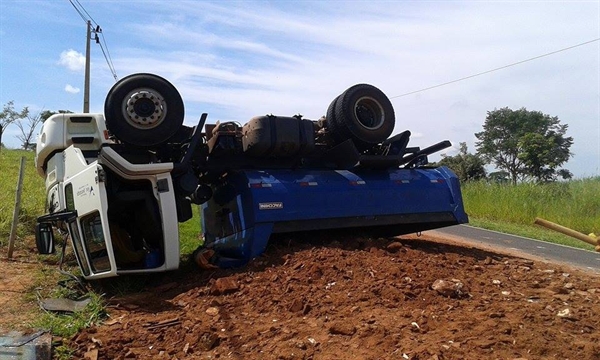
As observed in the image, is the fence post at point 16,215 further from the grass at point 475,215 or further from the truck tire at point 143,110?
the truck tire at point 143,110

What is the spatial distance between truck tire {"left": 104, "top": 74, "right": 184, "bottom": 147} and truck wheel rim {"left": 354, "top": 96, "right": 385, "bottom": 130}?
97.9 inches

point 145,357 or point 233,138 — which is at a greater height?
point 233,138

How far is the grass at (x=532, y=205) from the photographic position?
17.8 metres

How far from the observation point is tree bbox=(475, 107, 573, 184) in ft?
104

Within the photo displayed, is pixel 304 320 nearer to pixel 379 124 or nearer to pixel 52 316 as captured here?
pixel 52 316

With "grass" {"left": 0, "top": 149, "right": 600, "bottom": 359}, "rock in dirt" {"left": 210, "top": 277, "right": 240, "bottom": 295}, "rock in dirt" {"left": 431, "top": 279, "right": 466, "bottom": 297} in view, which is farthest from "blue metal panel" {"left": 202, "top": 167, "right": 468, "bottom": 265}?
"rock in dirt" {"left": 431, "top": 279, "right": 466, "bottom": 297}

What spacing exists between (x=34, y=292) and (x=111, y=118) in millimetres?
2237

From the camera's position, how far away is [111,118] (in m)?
7.10

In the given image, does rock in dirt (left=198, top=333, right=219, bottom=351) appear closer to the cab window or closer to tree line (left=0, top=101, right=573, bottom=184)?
the cab window

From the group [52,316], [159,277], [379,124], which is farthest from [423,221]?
[52,316]

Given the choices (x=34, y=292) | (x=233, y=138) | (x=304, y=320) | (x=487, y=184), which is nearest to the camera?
(x=304, y=320)

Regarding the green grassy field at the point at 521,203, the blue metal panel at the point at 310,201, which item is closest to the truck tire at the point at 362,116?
the blue metal panel at the point at 310,201

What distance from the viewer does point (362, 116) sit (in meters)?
8.34

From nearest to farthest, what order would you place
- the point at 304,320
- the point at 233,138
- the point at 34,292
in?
the point at 304,320
the point at 34,292
the point at 233,138
